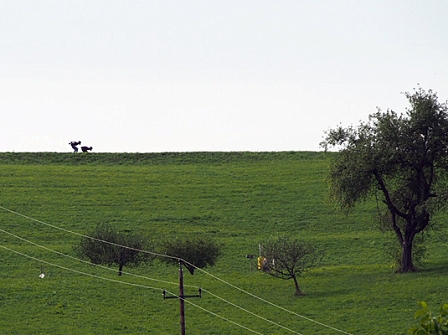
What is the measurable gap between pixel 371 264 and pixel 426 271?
30.5ft

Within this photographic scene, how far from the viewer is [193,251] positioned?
65.4 meters

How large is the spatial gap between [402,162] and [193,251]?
19.0m

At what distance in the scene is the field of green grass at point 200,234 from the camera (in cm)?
4881

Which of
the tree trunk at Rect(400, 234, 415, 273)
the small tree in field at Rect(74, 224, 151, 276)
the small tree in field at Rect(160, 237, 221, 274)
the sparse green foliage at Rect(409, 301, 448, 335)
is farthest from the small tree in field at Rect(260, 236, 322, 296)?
the sparse green foliage at Rect(409, 301, 448, 335)

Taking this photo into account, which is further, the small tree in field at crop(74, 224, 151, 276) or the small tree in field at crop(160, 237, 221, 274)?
the small tree in field at crop(74, 224, 151, 276)

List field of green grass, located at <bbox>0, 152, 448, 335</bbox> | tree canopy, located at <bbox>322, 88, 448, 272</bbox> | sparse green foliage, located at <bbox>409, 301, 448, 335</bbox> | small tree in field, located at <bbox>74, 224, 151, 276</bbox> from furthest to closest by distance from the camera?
1. small tree in field, located at <bbox>74, 224, 151, 276</bbox>
2. tree canopy, located at <bbox>322, 88, 448, 272</bbox>
3. field of green grass, located at <bbox>0, 152, 448, 335</bbox>
4. sparse green foliage, located at <bbox>409, 301, 448, 335</bbox>

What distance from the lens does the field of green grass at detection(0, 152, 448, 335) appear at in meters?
48.8

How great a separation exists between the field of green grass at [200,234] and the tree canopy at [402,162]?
4534 millimetres

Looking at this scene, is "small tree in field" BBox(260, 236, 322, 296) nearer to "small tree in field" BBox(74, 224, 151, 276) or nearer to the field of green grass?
the field of green grass

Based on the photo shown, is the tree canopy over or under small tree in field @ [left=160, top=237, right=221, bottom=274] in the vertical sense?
over

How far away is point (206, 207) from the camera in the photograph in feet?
297

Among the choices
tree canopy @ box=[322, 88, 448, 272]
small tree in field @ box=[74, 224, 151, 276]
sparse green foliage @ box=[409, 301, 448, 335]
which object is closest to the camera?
sparse green foliage @ box=[409, 301, 448, 335]

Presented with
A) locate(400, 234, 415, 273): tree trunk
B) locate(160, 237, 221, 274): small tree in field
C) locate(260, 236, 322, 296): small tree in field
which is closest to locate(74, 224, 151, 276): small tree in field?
locate(160, 237, 221, 274): small tree in field

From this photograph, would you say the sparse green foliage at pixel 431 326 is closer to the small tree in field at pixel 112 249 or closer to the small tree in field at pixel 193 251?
the small tree in field at pixel 112 249
